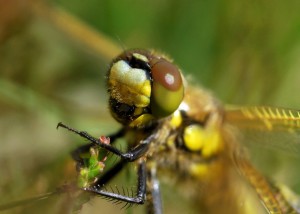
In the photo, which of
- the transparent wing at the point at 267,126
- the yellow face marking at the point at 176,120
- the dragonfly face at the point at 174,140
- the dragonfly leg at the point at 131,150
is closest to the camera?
the dragonfly leg at the point at 131,150

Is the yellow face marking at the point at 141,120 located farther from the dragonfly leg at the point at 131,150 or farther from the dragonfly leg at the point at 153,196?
the dragonfly leg at the point at 153,196

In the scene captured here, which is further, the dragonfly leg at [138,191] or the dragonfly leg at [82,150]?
the dragonfly leg at [82,150]

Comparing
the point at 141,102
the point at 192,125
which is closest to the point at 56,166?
the point at 192,125

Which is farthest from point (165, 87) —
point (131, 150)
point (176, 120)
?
point (176, 120)

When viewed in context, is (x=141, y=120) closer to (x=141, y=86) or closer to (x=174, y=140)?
(x=141, y=86)

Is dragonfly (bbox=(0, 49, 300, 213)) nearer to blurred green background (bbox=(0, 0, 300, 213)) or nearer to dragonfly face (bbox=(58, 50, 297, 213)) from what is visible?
dragonfly face (bbox=(58, 50, 297, 213))

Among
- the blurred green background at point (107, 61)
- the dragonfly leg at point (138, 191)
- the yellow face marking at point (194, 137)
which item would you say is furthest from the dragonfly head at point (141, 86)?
the blurred green background at point (107, 61)

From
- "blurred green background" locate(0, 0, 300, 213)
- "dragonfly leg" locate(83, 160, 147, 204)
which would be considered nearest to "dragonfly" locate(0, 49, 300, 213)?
"dragonfly leg" locate(83, 160, 147, 204)
